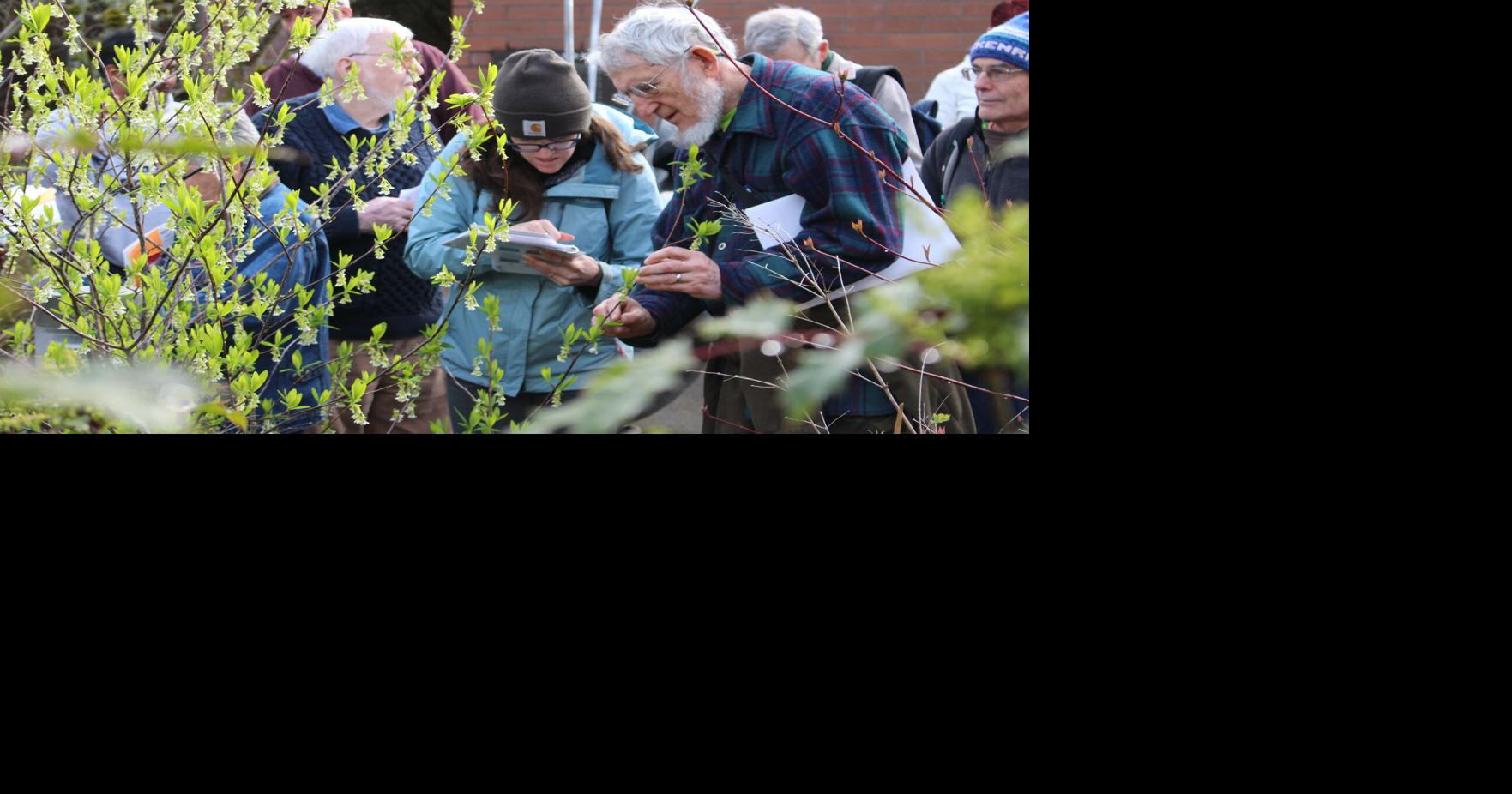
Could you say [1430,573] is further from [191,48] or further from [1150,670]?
[191,48]

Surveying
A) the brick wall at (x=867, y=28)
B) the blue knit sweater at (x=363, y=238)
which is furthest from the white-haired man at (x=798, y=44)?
the blue knit sweater at (x=363, y=238)

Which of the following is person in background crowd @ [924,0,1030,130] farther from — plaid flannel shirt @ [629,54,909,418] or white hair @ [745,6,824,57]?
plaid flannel shirt @ [629,54,909,418]

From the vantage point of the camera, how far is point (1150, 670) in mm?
1344

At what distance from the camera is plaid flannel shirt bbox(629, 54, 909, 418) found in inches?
92.5

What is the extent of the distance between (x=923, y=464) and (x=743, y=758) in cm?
36

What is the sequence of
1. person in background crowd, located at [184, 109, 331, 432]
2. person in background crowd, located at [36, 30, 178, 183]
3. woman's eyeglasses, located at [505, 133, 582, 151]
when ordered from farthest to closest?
woman's eyeglasses, located at [505, 133, 582, 151] < person in background crowd, located at [184, 109, 331, 432] < person in background crowd, located at [36, 30, 178, 183]

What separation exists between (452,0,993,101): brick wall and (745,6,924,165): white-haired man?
1.81 ft

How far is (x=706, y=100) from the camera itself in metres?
2.54

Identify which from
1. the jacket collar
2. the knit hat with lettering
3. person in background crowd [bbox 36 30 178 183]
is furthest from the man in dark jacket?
person in background crowd [bbox 36 30 178 183]

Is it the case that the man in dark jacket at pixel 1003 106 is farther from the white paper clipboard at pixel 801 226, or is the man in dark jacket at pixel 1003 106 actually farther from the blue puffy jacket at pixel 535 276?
the blue puffy jacket at pixel 535 276

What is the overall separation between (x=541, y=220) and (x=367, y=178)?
1.16 feet

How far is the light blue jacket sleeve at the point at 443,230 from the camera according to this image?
2.77 metres

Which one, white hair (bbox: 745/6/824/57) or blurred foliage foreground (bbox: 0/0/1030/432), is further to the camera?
white hair (bbox: 745/6/824/57)

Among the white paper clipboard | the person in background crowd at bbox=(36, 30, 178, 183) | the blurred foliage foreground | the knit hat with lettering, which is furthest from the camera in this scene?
the knit hat with lettering
